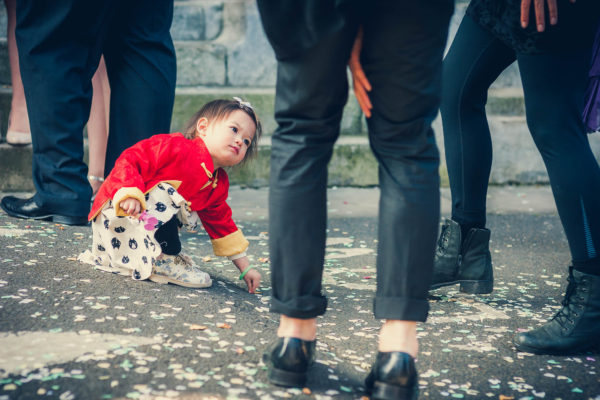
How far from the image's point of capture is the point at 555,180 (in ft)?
6.70

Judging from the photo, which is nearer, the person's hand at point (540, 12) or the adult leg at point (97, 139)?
the person's hand at point (540, 12)

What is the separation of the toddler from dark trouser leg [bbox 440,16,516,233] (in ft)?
2.35

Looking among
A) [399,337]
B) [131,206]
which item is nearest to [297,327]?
[399,337]

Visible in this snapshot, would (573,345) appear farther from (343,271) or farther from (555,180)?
(343,271)

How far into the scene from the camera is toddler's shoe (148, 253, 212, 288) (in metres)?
2.39

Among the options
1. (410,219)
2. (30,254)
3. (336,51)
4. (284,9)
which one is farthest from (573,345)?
(30,254)

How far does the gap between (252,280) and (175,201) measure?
0.41 meters

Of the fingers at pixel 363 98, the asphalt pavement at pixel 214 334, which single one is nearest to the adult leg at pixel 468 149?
the asphalt pavement at pixel 214 334

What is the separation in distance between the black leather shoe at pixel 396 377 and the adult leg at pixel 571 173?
0.66 metres

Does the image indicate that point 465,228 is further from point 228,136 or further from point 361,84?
point 361,84

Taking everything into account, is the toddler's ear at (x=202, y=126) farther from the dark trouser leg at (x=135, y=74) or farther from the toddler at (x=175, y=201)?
the dark trouser leg at (x=135, y=74)

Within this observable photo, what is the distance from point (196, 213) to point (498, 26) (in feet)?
3.97

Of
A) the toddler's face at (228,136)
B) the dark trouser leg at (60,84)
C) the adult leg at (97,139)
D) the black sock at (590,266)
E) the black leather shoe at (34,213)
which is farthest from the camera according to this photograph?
the adult leg at (97,139)

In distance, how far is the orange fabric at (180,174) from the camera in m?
2.23
